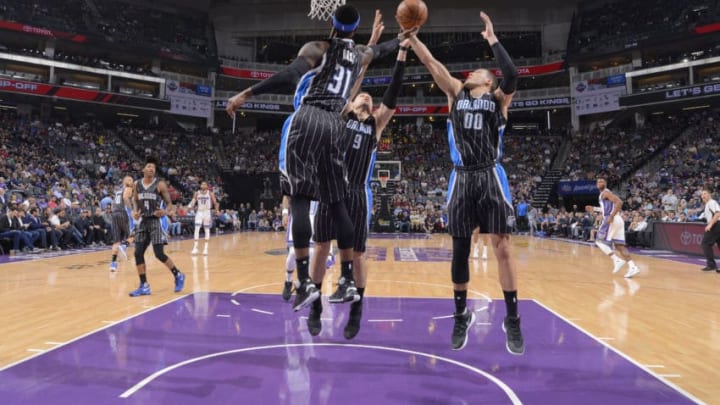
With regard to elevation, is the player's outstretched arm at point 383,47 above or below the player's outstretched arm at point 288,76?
above

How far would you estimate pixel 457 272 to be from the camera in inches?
151

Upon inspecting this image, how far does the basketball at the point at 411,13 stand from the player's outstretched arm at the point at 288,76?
84cm

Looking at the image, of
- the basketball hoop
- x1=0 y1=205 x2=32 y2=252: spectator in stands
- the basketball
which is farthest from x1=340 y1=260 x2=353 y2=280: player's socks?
the basketball hoop

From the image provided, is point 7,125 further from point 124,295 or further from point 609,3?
point 609,3

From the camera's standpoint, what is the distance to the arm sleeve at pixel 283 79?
300 centimetres

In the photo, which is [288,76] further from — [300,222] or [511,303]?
[511,303]

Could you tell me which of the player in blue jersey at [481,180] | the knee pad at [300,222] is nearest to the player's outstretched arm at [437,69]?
the player in blue jersey at [481,180]

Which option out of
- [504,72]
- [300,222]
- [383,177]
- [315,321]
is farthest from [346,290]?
[383,177]

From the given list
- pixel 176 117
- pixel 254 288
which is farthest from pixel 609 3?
pixel 254 288

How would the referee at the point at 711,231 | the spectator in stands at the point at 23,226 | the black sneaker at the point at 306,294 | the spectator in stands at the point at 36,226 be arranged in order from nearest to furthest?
the black sneaker at the point at 306,294 < the referee at the point at 711,231 < the spectator in stands at the point at 23,226 < the spectator in stands at the point at 36,226

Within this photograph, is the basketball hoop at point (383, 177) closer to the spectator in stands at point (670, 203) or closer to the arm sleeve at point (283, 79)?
the spectator in stands at point (670, 203)

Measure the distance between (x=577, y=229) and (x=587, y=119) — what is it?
1862 cm

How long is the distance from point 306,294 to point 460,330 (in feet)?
4.53

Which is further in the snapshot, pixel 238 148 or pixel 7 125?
pixel 238 148
